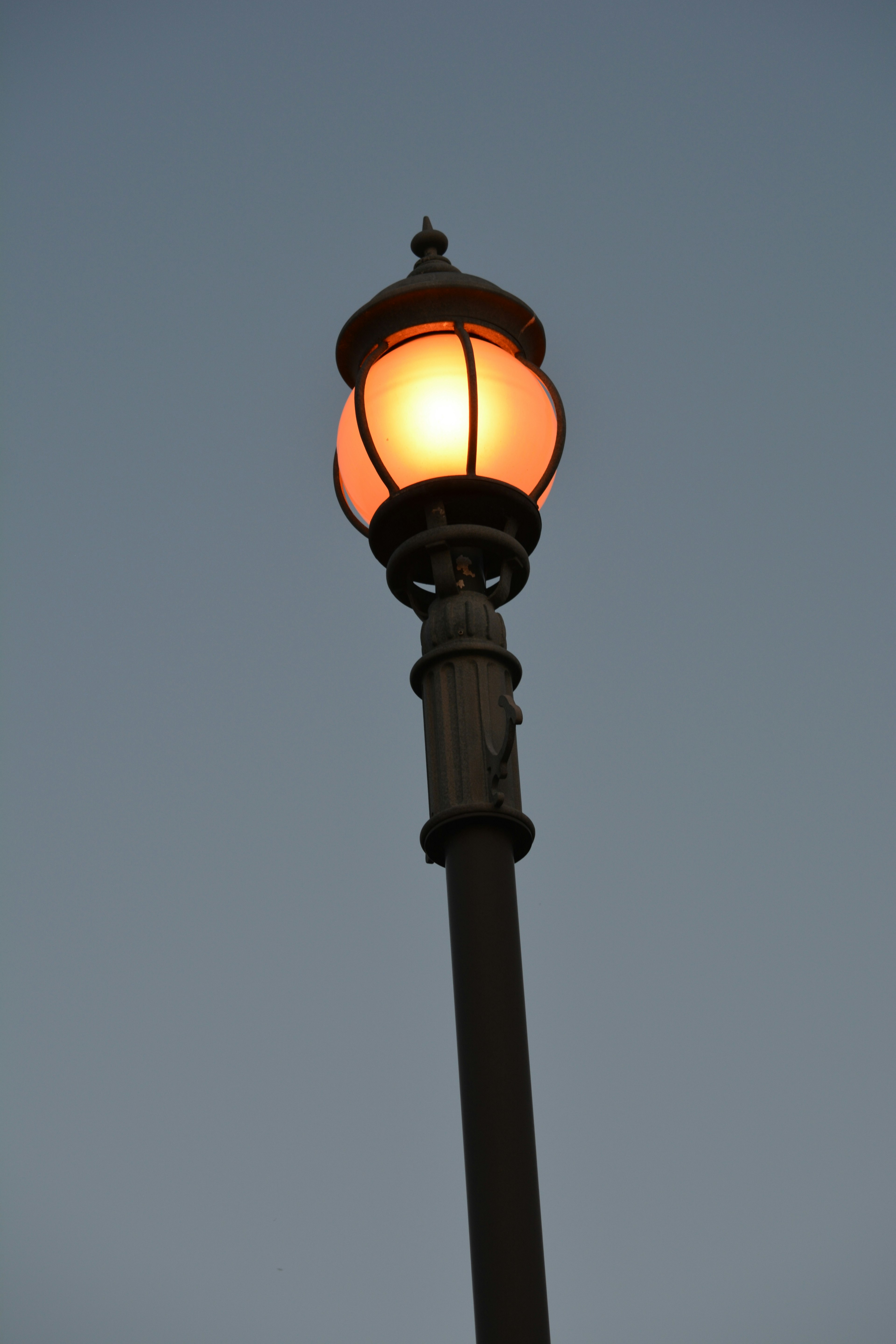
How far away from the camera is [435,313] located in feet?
14.2

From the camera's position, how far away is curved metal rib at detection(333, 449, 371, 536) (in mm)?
4410

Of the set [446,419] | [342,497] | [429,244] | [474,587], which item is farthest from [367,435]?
[429,244]

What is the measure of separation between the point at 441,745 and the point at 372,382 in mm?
1152

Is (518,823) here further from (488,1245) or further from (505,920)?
(488,1245)

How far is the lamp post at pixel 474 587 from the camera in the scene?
315 cm

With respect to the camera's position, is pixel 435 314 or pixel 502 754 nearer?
pixel 502 754

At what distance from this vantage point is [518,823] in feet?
12.0

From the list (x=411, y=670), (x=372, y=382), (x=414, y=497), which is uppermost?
(x=372, y=382)

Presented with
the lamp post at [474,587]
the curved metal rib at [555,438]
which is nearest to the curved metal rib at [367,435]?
the lamp post at [474,587]

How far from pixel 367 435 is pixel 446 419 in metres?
0.23

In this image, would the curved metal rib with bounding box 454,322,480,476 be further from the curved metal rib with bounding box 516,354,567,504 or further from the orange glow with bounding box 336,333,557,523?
the curved metal rib with bounding box 516,354,567,504

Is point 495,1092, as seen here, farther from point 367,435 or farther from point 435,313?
point 435,313

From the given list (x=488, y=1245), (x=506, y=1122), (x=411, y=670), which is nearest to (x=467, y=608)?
(x=411, y=670)

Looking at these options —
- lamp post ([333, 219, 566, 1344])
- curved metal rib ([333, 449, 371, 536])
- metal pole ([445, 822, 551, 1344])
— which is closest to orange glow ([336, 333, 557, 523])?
lamp post ([333, 219, 566, 1344])
